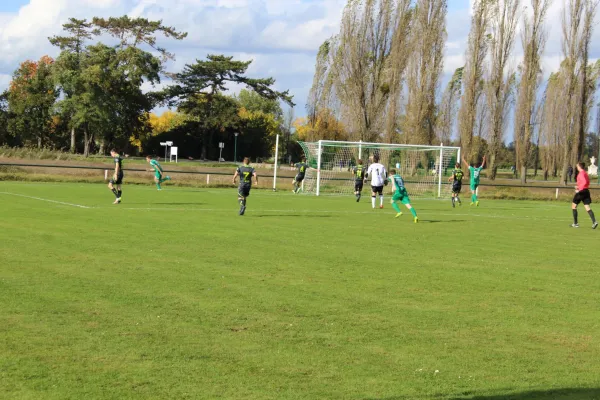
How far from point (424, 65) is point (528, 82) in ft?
27.2

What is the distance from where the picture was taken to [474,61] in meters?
57.8

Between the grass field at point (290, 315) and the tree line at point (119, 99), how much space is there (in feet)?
216

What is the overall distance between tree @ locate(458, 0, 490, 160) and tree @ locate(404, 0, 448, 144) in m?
2.41

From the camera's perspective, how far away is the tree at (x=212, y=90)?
279 ft

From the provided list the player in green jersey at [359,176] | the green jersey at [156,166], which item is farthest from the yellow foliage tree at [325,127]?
the player in green jersey at [359,176]

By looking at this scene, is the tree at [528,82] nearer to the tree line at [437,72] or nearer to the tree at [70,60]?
the tree line at [437,72]

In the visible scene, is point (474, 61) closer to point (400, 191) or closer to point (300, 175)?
point (300, 175)

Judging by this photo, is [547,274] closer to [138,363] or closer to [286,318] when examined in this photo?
[286,318]

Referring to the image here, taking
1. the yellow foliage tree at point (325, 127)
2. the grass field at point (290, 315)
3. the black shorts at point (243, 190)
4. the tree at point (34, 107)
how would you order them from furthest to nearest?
the tree at point (34, 107) < the yellow foliage tree at point (325, 127) < the black shorts at point (243, 190) < the grass field at point (290, 315)

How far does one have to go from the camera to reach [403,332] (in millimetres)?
8250

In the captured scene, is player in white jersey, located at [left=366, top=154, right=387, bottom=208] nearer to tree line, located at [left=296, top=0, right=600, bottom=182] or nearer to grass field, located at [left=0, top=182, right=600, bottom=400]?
grass field, located at [left=0, top=182, right=600, bottom=400]

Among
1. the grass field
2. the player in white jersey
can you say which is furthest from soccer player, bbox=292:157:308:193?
Answer: the grass field

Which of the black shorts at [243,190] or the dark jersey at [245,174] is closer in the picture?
the black shorts at [243,190]

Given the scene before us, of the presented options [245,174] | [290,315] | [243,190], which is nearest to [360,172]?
[245,174]
